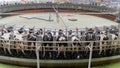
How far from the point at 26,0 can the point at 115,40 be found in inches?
868

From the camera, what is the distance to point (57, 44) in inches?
495

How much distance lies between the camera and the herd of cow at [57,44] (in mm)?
12438

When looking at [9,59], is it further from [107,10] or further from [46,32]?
[107,10]

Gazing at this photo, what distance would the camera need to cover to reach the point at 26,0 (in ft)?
109

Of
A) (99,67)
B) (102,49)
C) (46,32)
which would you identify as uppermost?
(46,32)

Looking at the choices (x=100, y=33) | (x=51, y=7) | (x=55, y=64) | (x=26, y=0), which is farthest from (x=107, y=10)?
(x=55, y=64)

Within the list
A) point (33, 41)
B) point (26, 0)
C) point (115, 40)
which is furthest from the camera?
point (26, 0)

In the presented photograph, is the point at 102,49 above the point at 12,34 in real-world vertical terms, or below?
below

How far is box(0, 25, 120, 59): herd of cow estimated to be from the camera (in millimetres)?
12438

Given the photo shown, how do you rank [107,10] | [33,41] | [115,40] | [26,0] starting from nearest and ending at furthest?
[33,41] < [115,40] < [107,10] < [26,0]

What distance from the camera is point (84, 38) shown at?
1268cm

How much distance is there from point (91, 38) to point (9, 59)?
4449 mm

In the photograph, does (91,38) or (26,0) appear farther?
(26,0)

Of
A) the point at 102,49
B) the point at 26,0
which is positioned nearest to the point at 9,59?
the point at 102,49
